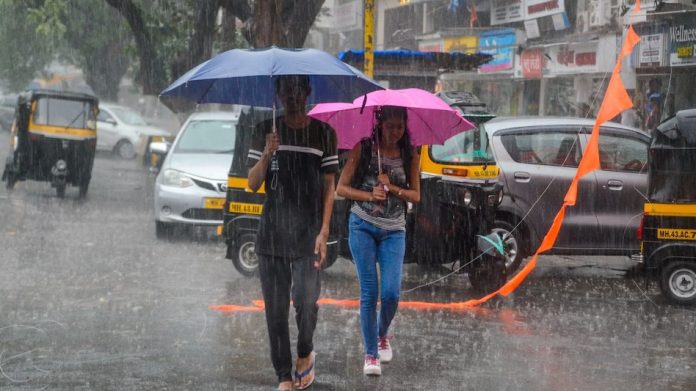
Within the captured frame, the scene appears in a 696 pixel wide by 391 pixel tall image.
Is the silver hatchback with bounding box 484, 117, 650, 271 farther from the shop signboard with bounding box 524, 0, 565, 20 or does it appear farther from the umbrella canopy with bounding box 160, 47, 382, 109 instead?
the shop signboard with bounding box 524, 0, 565, 20

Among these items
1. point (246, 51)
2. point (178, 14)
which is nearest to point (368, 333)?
point (246, 51)

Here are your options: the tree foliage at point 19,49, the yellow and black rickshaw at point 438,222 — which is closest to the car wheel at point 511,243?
the yellow and black rickshaw at point 438,222

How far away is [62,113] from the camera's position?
1838cm

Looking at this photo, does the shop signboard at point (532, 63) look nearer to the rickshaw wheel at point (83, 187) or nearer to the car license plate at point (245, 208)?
the rickshaw wheel at point (83, 187)

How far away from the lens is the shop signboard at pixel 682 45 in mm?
16188

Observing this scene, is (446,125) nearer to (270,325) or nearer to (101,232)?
(270,325)

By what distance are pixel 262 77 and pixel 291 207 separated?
0.81 m

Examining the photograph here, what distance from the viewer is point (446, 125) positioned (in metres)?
7.11

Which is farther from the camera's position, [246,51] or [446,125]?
[446,125]

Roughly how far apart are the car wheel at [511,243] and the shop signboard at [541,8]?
41.8ft

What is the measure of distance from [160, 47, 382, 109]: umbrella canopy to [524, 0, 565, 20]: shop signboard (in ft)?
56.7

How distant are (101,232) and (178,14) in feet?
32.4

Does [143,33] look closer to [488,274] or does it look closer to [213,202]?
[213,202]

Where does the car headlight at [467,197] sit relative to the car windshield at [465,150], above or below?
below
